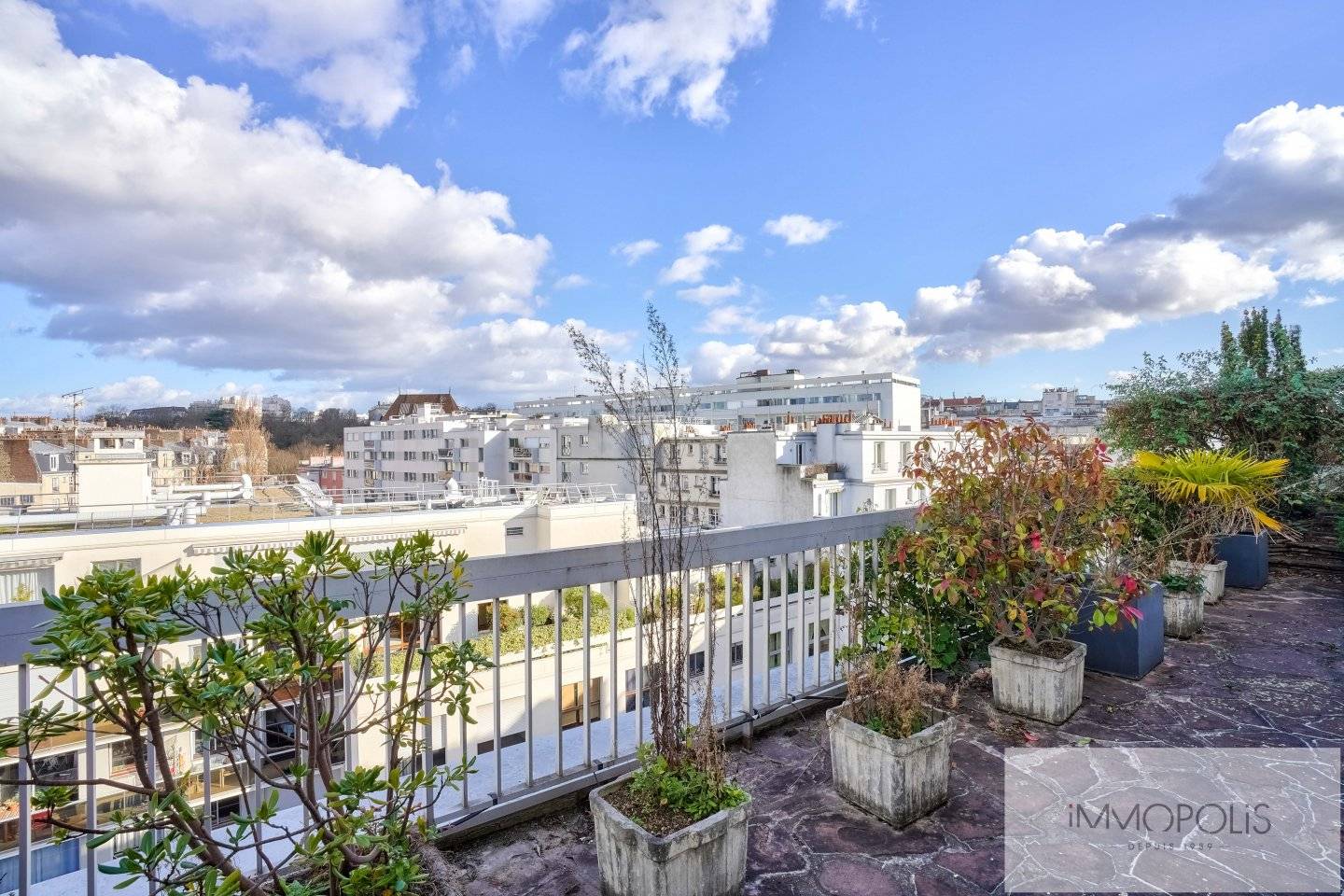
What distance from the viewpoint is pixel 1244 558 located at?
18.0ft

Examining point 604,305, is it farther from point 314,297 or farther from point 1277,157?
point 314,297

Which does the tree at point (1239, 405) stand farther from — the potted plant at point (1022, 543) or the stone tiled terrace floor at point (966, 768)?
the potted plant at point (1022, 543)

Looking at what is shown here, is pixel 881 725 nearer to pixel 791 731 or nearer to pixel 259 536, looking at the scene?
pixel 791 731

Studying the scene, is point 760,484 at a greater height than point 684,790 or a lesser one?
lesser

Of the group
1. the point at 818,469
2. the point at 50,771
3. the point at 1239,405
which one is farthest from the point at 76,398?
the point at 1239,405

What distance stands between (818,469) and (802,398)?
1251 inches

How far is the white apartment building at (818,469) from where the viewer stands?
70.5 feet

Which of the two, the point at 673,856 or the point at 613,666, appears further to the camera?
the point at 613,666

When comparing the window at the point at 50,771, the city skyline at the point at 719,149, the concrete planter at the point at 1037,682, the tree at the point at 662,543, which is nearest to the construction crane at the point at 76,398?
the city skyline at the point at 719,149

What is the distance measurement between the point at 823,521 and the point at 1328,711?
274 centimetres

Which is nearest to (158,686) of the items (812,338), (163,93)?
(163,93)

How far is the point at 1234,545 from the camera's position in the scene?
18.1 feet

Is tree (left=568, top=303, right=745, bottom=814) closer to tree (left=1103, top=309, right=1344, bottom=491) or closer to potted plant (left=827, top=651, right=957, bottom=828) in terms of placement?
potted plant (left=827, top=651, right=957, bottom=828)

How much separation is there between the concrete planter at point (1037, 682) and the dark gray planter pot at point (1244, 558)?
388cm
